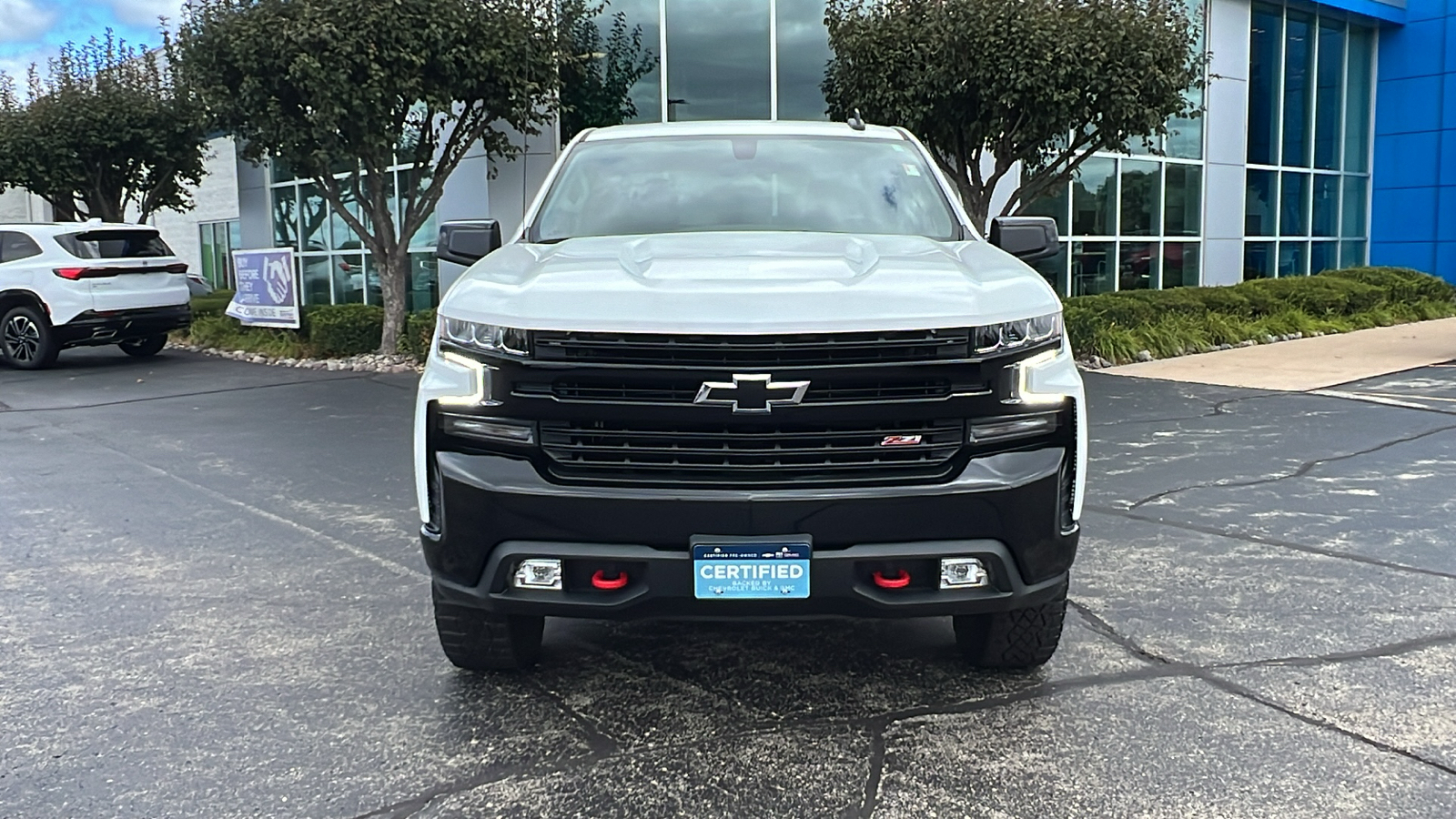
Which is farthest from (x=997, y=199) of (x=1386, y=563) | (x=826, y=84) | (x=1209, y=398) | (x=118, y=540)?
(x=118, y=540)

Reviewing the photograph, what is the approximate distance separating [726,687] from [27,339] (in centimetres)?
1340

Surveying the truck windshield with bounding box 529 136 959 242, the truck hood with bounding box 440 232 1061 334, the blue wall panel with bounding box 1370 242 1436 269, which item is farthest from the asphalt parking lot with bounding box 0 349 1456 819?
the blue wall panel with bounding box 1370 242 1436 269

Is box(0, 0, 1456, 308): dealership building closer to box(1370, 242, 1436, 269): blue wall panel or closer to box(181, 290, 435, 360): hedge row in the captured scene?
box(1370, 242, 1436, 269): blue wall panel

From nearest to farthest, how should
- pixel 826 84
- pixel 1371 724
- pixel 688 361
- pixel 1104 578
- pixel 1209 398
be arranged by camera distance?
1. pixel 688 361
2. pixel 1371 724
3. pixel 1104 578
4. pixel 1209 398
5. pixel 826 84

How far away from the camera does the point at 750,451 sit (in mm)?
3121

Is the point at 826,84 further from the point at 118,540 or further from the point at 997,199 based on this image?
the point at 118,540

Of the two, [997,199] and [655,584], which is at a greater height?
[997,199]

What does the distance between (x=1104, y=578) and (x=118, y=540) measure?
Answer: 15.5 ft

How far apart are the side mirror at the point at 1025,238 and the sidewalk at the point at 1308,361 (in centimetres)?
728

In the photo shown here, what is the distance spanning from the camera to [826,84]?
1381 cm

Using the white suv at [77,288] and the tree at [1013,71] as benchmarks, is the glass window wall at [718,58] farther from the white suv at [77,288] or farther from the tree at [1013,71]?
the white suv at [77,288]

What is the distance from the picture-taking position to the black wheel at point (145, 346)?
15422 mm

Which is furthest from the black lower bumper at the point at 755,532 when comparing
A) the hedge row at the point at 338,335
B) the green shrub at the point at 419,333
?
the hedge row at the point at 338,335

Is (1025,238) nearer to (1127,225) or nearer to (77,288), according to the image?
(77,288)
